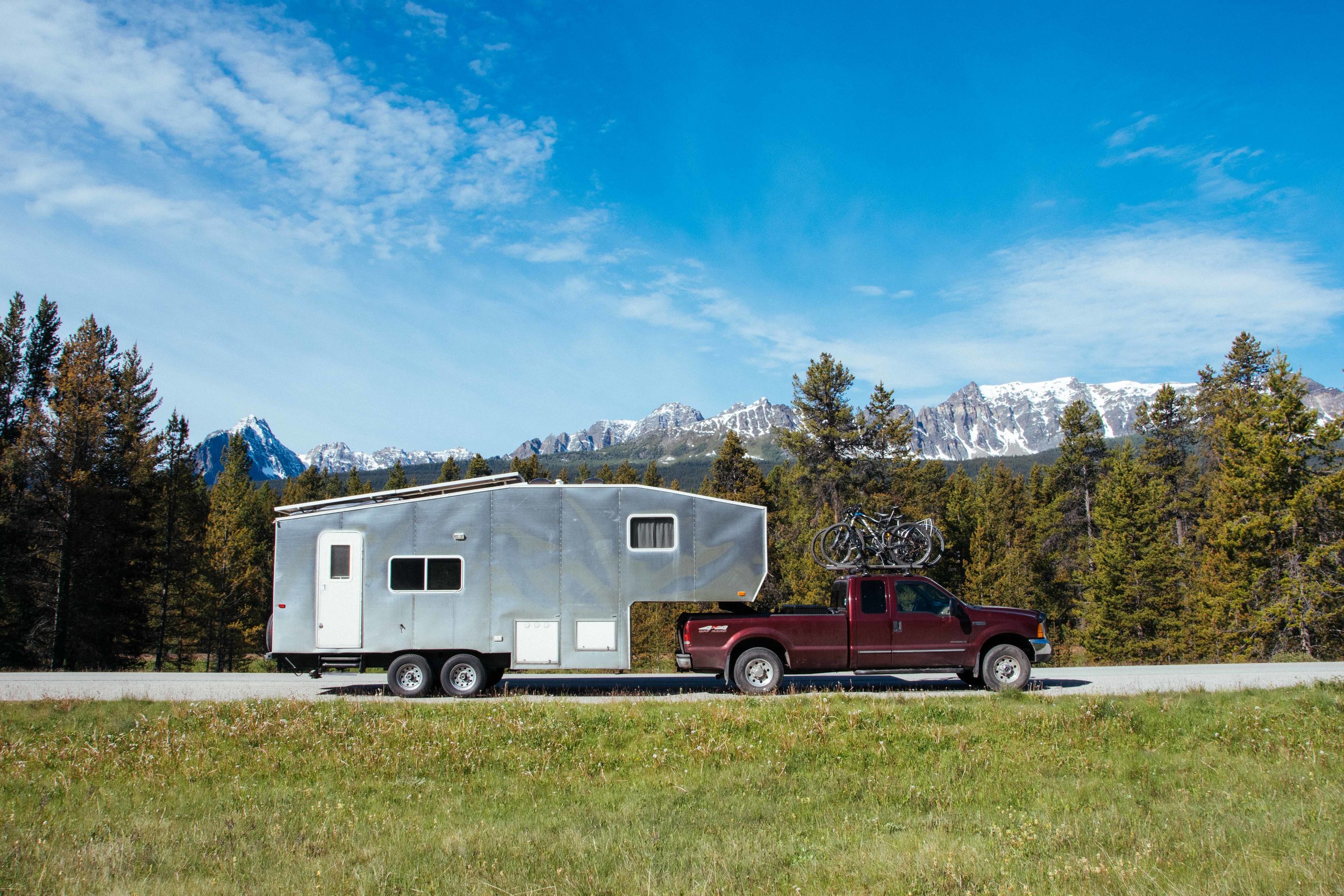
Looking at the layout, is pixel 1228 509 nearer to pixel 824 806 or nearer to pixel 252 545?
pixel 824 806

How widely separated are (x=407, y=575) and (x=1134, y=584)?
124 feet

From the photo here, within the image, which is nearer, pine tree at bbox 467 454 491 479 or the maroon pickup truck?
the maroon pickup truck

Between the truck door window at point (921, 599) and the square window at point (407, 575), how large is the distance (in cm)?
916

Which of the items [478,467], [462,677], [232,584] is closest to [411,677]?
[462,677]

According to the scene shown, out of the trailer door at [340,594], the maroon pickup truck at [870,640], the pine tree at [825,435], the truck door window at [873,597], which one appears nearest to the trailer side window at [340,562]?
the trailer door at [340,594]

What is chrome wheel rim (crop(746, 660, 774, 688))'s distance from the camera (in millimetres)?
14500

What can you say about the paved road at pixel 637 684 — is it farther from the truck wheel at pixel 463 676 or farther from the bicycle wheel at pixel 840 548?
A: the bicycle wheel at pixel 840 548

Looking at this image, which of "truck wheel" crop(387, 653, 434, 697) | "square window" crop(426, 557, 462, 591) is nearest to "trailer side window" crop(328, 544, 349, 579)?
"square window" crop(426, 557, 462, 591)

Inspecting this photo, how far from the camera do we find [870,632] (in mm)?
14508

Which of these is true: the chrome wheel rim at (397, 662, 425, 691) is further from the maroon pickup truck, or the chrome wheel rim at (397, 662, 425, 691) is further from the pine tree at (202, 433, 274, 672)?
the pine tree at (202, 433, 274, 672)

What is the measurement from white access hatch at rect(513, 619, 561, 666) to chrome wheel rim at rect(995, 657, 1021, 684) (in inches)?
327

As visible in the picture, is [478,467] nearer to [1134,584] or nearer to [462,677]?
[1134,584]

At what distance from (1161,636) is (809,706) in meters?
35.7

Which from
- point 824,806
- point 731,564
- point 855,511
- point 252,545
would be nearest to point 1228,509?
point 855,511
